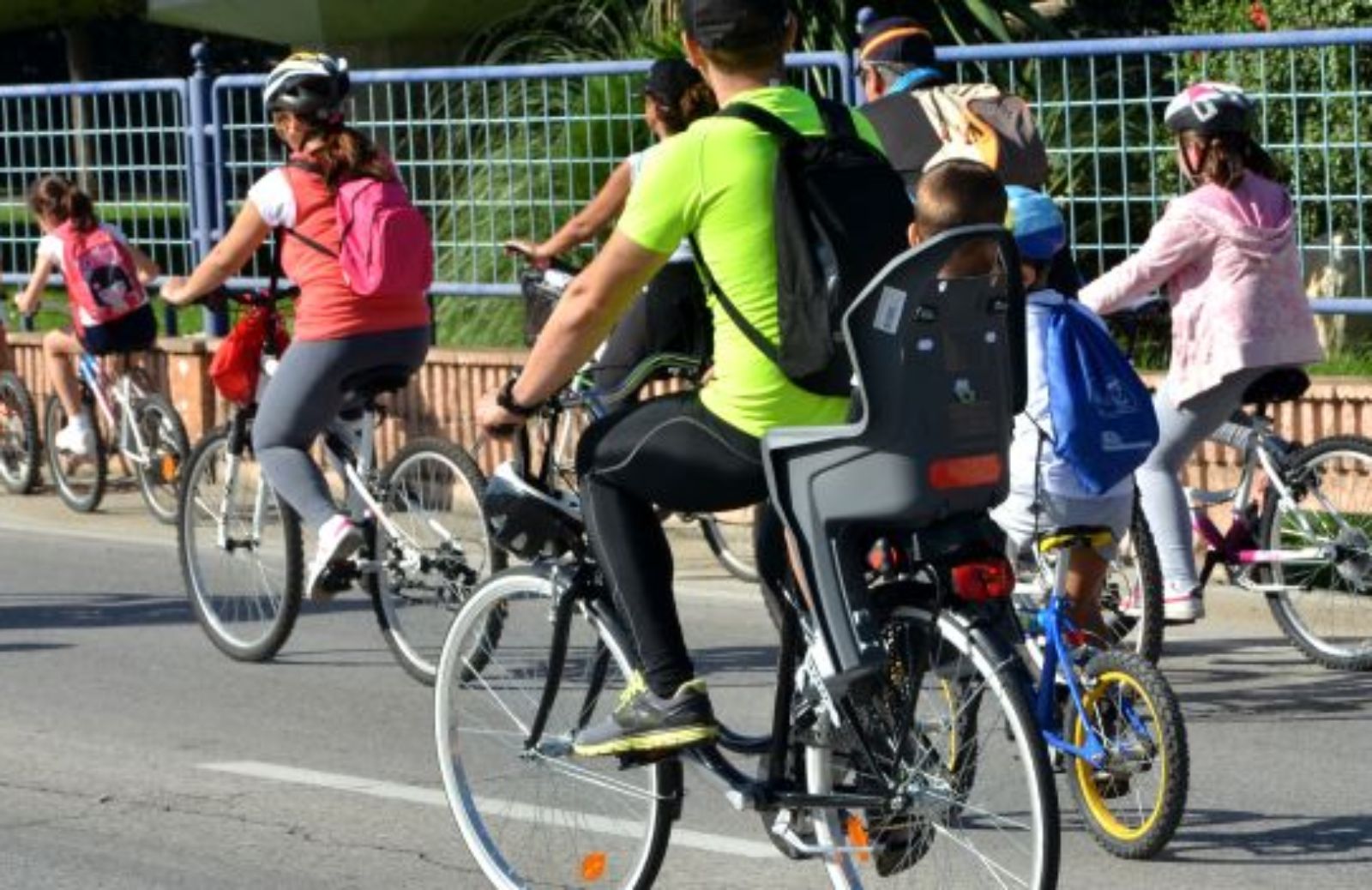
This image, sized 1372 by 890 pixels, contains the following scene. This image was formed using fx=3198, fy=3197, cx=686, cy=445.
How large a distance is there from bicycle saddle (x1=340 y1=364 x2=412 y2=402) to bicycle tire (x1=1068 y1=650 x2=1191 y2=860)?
3.08 meters

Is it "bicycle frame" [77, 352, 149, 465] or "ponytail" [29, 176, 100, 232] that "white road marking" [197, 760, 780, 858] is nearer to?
"bicycle frame" [77, 352, 149, 465]

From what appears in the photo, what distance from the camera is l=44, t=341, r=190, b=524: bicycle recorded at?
1384 centimetres

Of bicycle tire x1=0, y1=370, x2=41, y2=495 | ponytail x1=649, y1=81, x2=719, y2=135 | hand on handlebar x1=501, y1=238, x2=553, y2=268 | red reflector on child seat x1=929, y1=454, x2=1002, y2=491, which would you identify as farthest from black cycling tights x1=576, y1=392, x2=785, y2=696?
bicycle tire x1=0, y1=370, x2=41, y2=495

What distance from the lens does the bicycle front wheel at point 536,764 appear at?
21.2 ft

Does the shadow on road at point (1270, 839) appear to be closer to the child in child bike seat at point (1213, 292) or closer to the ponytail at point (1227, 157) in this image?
the child in child bike seat at point (1213, 292)

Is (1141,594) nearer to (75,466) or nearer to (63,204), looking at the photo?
(63,204)

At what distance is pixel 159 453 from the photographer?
13.9m

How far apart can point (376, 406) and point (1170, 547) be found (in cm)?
246

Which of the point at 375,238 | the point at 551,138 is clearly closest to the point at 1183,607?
the point at 375,238

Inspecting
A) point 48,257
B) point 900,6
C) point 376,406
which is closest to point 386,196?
point 376,406

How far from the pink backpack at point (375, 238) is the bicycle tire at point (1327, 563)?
2.71 m

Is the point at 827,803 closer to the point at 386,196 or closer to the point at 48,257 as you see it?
the point at 386,196

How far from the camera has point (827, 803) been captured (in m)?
6.00

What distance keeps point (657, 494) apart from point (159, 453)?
7.99m
